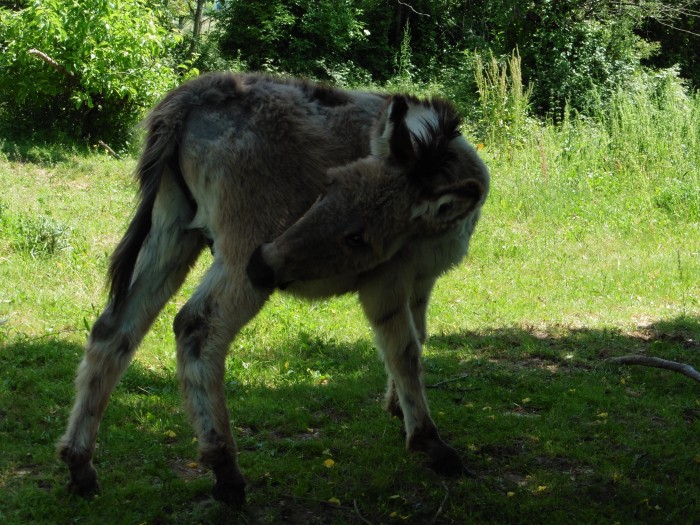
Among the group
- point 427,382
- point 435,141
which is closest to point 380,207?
point 435,141

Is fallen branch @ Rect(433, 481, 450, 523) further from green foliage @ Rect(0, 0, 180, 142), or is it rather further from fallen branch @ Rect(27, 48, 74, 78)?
fallen branch @ Rect(27, 48, 74, 78)

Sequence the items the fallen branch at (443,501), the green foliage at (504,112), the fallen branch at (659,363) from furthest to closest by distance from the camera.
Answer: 1. the green foliage at (504,112)
2. the fallen branch at (659,363)
3. the fallen branch at (443,501)

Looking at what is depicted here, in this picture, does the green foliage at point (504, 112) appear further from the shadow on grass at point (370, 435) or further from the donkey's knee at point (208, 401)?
the donkey's knee at point (208, 401)

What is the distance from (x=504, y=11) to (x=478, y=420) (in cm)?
1481

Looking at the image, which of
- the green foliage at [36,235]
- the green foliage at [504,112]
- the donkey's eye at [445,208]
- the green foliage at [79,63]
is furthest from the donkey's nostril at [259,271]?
the green foliage at [504,112]

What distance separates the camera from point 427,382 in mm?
5445

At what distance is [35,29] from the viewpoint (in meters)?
10.4

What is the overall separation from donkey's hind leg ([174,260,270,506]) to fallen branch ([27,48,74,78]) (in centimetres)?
804

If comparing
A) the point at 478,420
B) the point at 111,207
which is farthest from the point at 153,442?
the point at 111,207

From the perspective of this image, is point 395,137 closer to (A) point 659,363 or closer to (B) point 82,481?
(B) point 82,481

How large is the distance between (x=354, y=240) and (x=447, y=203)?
48 cm

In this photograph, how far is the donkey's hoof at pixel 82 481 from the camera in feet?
12.2

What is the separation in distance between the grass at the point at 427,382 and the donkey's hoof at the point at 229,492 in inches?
1.9

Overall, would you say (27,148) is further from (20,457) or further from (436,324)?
(20,457)
